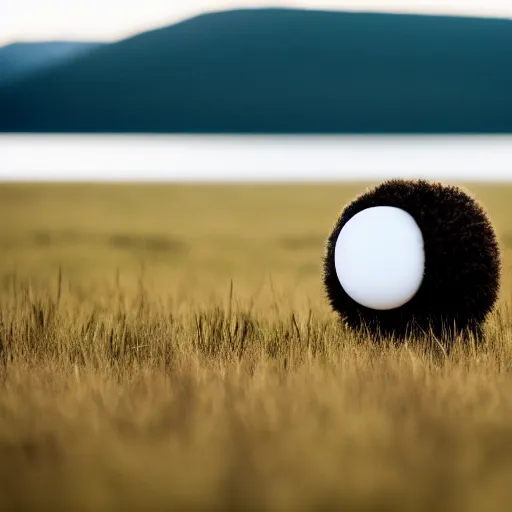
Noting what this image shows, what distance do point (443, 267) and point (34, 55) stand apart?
1.57 meters

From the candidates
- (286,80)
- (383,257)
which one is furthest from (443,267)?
(286,80)

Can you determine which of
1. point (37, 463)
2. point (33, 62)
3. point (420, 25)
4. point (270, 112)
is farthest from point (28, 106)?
point (37, 463)

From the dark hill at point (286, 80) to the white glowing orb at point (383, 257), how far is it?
0.91 m

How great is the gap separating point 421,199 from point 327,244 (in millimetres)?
282

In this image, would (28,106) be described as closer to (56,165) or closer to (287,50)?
(56,165)

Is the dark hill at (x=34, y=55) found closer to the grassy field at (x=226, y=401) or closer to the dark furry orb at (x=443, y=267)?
the grassy field at (x=226, y=401)

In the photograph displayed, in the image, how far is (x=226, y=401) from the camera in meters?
1.43

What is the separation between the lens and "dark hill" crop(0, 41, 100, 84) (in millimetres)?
2490

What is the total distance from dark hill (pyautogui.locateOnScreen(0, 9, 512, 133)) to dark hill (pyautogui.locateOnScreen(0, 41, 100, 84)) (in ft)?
0.11

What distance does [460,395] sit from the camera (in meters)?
1.50

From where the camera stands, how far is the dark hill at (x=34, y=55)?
98.0 inches

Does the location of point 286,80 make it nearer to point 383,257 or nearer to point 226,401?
point 383,257

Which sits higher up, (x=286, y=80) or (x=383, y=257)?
(x=286, y=80)

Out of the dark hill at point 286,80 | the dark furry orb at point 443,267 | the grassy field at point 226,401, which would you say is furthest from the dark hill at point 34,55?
the dark furry orb at point 443,267
